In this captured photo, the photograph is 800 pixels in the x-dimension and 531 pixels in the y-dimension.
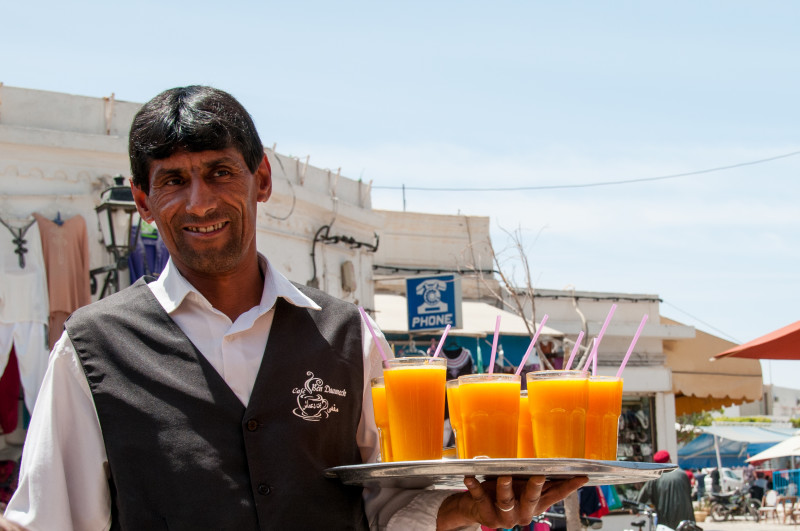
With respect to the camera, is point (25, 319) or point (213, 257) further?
point (25, 319)

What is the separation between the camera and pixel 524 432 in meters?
2.09

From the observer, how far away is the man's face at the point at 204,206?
80.1 inches

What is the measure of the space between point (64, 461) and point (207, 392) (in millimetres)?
320

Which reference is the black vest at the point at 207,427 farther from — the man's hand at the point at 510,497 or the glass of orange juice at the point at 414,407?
the man's hand at the point at 510,497

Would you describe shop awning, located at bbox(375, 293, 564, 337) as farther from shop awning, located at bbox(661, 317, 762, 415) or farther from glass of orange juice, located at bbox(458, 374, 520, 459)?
glass of orange juice, located at bbox(458, 374, 520, 459)

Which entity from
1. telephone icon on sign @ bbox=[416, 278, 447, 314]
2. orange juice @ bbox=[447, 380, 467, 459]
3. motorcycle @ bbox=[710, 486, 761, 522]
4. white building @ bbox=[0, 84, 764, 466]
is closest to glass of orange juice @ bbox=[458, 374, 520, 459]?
orange juice @ bbox=[447, 380, 467, 459]

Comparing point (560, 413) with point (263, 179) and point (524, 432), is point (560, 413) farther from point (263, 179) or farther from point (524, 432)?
point (263, 179)

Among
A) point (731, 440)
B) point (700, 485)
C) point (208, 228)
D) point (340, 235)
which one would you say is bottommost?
point (700, 485)

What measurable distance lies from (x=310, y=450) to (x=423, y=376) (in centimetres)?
29

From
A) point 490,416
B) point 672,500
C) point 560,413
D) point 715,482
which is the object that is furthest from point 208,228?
point 715,482

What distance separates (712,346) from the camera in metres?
18.5

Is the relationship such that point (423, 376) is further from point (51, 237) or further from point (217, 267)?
point (51, 237)

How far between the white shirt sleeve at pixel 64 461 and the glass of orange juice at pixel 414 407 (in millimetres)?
608

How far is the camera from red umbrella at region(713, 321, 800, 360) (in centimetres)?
632
